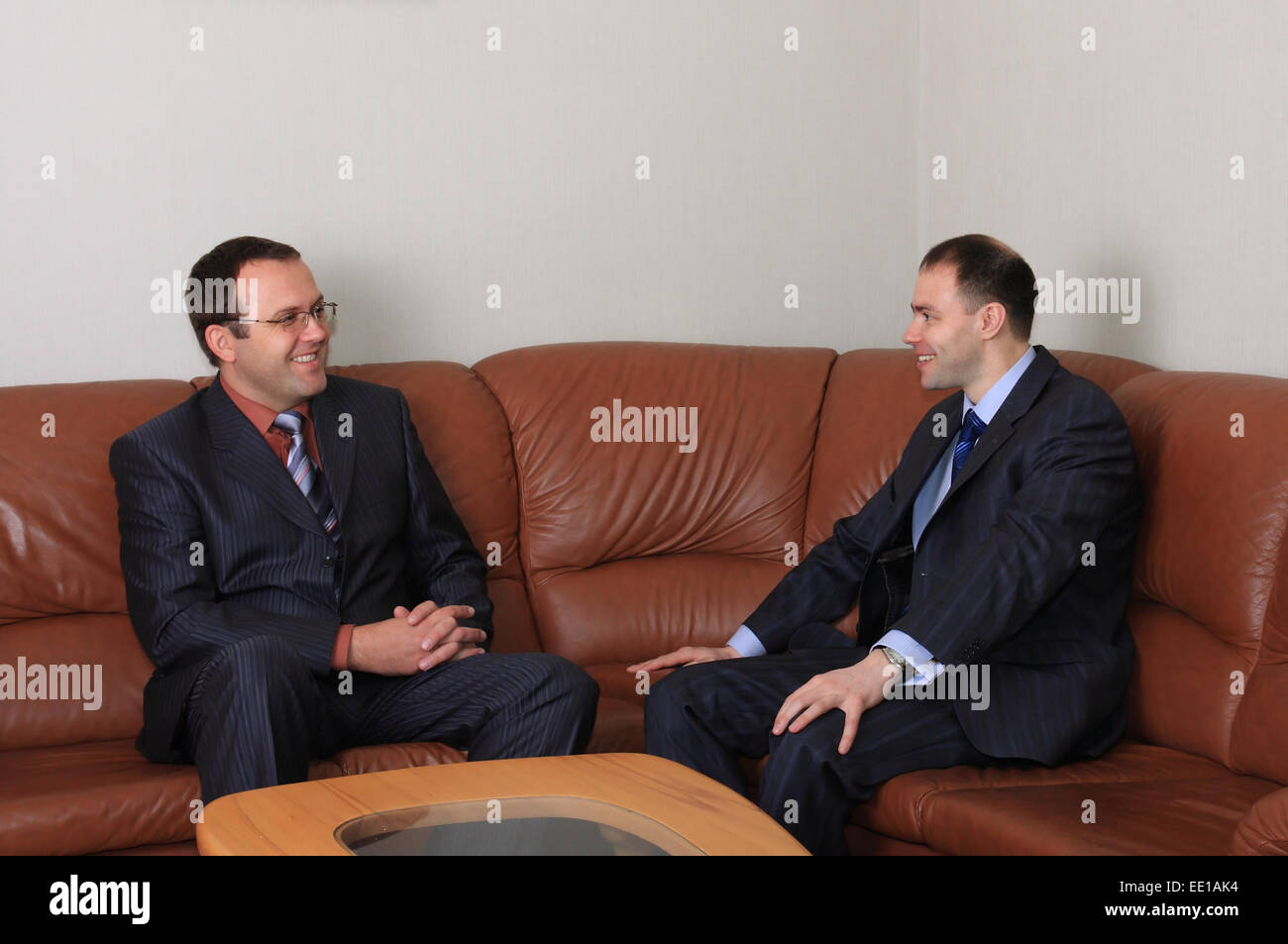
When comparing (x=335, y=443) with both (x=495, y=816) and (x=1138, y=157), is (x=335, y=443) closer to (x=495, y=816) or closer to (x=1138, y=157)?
(x=495, y=816)

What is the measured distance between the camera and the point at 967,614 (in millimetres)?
2131

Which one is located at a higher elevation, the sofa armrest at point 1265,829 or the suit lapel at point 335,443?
the suit lapel at point 335,443

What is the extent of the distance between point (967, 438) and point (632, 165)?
1.34 meters

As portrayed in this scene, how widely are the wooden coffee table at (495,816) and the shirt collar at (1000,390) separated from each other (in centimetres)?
92

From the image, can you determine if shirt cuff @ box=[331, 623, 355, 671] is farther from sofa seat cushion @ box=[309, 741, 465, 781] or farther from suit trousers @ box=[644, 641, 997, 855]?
suit trousers @ box=[644, 641, 997, 855]

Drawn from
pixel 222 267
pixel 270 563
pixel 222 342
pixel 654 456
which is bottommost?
pixel 270 563

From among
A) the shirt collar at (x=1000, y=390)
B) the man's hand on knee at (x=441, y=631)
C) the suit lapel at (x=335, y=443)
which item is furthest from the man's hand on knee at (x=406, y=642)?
the shirt collar at (x=1000, y=390)

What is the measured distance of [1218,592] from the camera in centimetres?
218

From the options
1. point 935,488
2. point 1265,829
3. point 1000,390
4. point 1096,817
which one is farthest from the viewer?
point 935,488

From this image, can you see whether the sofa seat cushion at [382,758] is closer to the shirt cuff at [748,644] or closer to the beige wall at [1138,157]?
the shirt cuff at [748,644]

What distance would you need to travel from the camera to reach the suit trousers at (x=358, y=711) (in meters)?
2.14

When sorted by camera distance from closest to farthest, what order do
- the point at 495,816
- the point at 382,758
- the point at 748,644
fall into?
the point at 495,816 → the point at 382,758 → the point at 748,644

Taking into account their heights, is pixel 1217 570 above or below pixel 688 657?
above

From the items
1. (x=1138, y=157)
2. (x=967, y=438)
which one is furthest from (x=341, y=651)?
(x=1138, y=157)
